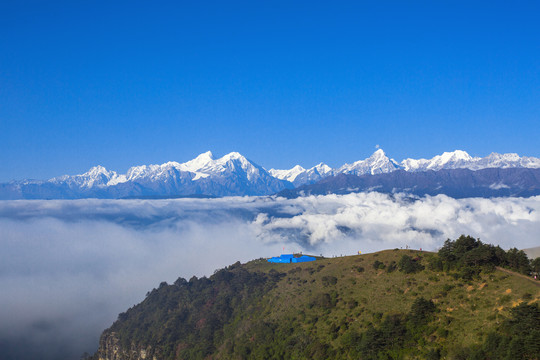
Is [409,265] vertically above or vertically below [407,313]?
above

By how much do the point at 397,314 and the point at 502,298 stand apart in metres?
32.3

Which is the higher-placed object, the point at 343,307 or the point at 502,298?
the point at 502,298

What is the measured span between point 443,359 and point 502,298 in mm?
24108

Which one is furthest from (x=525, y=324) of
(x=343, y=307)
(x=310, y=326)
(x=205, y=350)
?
(x=205, y=350)

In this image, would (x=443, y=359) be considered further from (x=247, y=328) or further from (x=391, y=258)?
(x=247, y=328)

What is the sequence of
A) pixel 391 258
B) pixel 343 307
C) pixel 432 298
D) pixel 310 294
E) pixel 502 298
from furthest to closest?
1. pixel 310 294
2. pixel 391 258
3. pixel 343 307
4. pixel 432 298
5. pixel 502 298

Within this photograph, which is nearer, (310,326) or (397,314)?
(397,314)

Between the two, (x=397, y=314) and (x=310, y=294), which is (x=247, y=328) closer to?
(x=310, y=294)

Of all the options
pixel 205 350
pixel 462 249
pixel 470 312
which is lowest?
pixel 205 350

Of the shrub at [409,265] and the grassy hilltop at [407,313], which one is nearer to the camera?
the grassy hilltop at [407,313]

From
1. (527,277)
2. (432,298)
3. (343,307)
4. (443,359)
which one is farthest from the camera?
(343,307)

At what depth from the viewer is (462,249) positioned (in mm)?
141750

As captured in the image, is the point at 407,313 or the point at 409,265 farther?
the point at 409,265

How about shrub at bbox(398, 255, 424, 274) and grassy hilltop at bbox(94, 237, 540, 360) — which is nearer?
grassy hilltop at bbox(94, 237, 540, 360)
